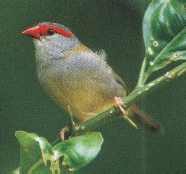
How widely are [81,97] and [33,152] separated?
0.56 metres

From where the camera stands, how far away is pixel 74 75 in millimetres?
1382

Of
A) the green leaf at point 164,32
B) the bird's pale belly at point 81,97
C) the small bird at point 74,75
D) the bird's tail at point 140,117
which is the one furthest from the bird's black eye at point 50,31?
the green leaf at point 164,32

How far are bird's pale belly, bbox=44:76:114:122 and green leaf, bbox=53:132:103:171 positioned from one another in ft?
1.85

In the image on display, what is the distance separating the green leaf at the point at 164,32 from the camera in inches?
33.8

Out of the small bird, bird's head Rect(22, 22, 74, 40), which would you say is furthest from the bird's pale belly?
bird's head Rect(22, 22, 74, 40)

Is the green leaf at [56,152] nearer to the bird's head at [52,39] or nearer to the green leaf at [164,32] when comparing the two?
the green leaf at [164,32]

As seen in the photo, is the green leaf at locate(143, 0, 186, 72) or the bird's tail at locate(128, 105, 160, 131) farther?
the bird's tail at locate(128, 105, 160, 131)

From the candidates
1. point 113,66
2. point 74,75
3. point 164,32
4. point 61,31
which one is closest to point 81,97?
A: point 74,75

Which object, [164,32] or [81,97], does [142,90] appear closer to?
[164,32]

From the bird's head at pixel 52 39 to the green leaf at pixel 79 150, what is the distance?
0.55m

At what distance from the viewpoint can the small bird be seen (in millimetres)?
1381

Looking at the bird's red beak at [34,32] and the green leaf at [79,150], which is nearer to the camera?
the green leaf at [79,150]

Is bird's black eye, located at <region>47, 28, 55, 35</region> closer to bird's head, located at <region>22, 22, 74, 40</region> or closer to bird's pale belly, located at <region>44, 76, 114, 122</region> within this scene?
bird's head, located at <region>22, 22, 74, 40</region>

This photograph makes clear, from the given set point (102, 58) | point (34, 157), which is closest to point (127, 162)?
point (102, 58)
